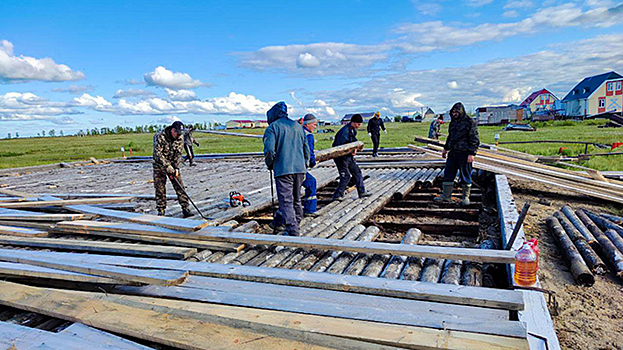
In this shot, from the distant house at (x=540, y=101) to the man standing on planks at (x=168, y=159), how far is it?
83380 mm

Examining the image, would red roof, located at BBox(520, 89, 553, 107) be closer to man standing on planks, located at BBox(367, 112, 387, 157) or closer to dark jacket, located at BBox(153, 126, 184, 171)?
man standing on planks, located at BBox(367, 112, 387, 157)

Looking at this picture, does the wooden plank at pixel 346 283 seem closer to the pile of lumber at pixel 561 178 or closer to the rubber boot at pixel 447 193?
the rubber boot at pixel 447 193

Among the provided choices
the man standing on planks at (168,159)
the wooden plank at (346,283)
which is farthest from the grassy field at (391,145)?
the man standing on planks at (168,159)

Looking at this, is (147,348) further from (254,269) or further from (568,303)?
(568,303)

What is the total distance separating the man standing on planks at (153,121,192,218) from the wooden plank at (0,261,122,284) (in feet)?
8.12

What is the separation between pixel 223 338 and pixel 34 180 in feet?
43.5

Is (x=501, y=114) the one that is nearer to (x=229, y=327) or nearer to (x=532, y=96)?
(x=532, y=96)

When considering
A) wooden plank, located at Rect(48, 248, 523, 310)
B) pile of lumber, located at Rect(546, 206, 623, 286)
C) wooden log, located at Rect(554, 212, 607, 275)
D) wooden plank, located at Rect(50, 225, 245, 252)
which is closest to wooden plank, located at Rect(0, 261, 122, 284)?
wooden plank, located at Rect(48, 248, 523, 310)

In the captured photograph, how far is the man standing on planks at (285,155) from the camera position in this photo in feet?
16.6

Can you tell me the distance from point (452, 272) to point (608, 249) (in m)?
2.54

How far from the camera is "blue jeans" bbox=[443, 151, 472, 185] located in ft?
23.4

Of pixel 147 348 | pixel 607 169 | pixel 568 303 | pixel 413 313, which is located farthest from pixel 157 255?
pixel 607 169

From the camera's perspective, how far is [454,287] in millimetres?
3143

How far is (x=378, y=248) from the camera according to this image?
4020 millimetres
